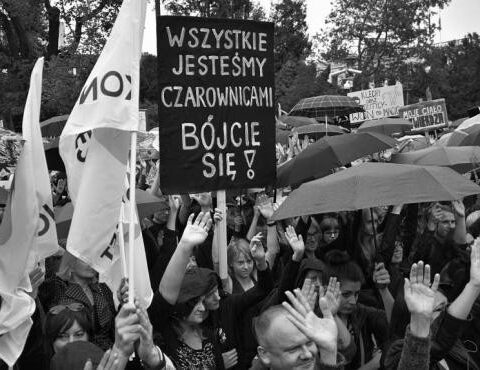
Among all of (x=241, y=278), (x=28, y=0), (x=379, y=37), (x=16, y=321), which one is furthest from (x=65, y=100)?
(x=16, y=321)

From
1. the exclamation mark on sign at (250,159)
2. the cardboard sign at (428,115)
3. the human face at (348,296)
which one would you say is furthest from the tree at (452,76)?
the human face at (348,296)

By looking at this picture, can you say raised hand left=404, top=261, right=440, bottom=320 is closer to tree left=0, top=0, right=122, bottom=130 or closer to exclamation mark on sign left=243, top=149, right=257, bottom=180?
exclamation mark on sign left=243, top=149, right=257, bottom=180

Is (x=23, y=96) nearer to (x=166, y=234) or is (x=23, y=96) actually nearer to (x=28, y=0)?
(x=28, y=0)

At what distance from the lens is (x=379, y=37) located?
2898cm

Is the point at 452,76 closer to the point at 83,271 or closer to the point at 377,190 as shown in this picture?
the point at 377,190

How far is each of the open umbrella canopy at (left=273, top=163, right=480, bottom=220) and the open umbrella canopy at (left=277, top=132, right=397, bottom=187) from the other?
1527mm

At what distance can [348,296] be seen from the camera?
4.14m

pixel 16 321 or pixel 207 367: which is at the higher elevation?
pixel 16 321

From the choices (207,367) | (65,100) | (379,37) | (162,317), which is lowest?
(207,367)

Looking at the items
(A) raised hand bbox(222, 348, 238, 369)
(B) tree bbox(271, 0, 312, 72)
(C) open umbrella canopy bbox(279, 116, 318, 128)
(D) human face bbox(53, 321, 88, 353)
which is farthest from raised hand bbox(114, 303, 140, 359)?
(B) tree bbox(271, 0, 312, 72)

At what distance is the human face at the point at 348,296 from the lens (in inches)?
159

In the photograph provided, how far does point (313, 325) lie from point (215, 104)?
2.31m

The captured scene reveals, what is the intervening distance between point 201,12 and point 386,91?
33.6 feet

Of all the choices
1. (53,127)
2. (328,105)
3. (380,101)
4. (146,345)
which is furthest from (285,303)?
(380,101)
